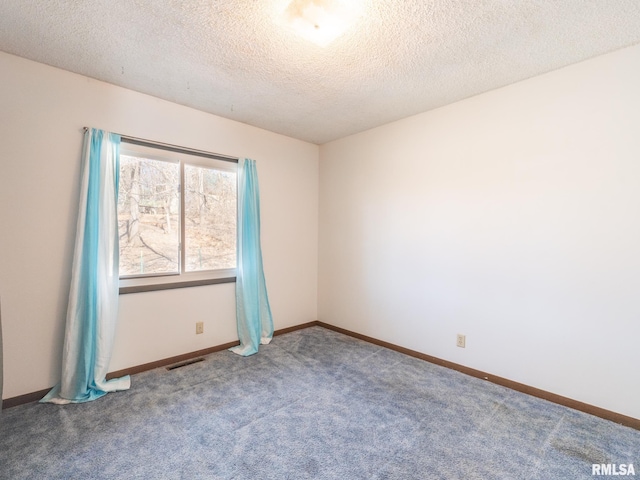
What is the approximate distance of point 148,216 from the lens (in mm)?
2775

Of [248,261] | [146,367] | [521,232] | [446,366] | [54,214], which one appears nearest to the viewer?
[54,214]

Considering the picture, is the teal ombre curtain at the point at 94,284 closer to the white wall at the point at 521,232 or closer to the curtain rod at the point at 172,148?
the curtain rod at the point at 172,148

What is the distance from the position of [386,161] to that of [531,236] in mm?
1599

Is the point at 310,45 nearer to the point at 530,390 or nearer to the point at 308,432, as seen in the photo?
the point at 308,432

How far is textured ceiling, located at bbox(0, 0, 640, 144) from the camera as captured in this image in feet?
5.48

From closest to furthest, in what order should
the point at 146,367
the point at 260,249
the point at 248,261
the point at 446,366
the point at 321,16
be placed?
the point at 321,16 < the point at 146,367 < the point at 446,366 < the point at 248,261 < the point at 260,249

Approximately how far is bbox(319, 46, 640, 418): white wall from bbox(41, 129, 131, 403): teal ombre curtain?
2487mm

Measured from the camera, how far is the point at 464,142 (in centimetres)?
275

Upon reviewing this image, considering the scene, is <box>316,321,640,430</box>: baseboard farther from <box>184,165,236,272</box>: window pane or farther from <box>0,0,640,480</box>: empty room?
<box>184,165,236,272</box>: window pane

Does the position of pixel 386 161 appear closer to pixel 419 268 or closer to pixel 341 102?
pixel 341 102

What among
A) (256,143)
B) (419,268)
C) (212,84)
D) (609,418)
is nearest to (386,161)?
(419,268)

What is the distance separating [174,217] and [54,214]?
2.88ft

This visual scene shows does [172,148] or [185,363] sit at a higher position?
[172,148]

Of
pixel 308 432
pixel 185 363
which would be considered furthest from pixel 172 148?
pixel 308 432
